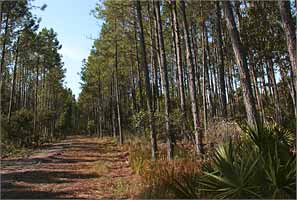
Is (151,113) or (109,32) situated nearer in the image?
(151,113)

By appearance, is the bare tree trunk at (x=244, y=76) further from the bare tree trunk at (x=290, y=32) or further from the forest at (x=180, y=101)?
the bare tree trunk at (x=290, y=32)

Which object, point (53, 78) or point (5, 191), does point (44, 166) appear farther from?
point (53, 78)

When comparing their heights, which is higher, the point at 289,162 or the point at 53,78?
the point at 53,78

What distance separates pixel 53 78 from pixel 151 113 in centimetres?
3917

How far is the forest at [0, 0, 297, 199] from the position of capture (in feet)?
24.5

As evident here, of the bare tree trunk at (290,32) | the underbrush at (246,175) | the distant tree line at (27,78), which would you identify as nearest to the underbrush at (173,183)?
the underbrush at (246,175)

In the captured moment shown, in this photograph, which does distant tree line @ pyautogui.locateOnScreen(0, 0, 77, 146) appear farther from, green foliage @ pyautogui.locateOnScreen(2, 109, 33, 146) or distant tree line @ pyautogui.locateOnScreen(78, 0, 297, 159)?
distant tree line @ pyautogui.locateOnScreen(78, 0, 297, 159)

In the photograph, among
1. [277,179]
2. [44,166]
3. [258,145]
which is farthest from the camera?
[44,166]

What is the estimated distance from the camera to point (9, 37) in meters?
30.0

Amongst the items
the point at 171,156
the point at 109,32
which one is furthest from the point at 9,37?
the point at 171,156

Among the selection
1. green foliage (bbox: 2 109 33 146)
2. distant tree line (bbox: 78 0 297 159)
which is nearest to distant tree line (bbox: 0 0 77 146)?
green foliage (bbox: 2 109 33 146)

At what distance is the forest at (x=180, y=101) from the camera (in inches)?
294

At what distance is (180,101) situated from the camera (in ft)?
76.1

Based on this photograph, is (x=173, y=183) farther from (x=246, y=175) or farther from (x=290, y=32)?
(x=290, y=32)
